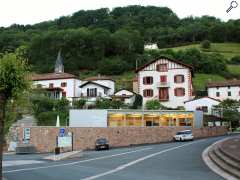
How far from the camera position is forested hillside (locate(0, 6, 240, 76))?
113562 millimetres

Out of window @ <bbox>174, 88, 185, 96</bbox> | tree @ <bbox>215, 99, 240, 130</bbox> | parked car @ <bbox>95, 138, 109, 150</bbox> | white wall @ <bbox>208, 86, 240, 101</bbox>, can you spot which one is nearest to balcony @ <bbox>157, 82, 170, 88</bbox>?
window @ <bbox>174, 88, 185, 96</bbox>

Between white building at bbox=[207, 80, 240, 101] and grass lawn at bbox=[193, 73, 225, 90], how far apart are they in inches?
240

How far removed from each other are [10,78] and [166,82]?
5832cm

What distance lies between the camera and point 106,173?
20.1 m

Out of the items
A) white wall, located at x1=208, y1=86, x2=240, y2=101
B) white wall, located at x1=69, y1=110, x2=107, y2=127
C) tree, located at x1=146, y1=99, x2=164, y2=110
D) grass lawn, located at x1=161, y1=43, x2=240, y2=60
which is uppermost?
grass lawn, located at x1=161, y1=43, x2=240, y2=60

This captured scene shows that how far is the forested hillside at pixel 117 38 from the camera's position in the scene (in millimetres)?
113562

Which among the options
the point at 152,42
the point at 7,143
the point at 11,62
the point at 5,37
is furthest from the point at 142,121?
the point at 152,42

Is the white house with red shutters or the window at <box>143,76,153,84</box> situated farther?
the window at <box>143,76,153,84</box>

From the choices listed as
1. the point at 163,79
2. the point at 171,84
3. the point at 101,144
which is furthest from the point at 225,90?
the point at 101,144

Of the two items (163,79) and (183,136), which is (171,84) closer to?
(163,79)

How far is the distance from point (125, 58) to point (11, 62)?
101m

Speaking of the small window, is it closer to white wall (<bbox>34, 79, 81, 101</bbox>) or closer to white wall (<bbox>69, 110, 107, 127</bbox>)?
white wall (<bbox>34, 79, 81, 101</bbox>)

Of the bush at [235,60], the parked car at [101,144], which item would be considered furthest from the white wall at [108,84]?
the bush at [235,60]

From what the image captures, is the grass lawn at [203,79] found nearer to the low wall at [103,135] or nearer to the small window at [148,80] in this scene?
the small window at [148,80]
